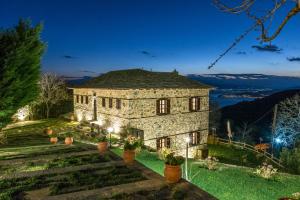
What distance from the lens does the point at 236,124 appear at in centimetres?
5450

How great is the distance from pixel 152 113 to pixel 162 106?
1171 millimetres

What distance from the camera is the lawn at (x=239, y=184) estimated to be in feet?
25.4

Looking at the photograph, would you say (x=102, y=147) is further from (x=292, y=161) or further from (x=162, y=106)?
(x=292, y=161)

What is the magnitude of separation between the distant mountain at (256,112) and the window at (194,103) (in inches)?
1180

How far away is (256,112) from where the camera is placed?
2271 inches

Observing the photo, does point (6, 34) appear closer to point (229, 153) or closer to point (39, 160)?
point (39, 160)

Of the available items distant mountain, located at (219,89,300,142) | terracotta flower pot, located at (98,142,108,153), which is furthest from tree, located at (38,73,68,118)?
distant mountain, located at (219,89,300,142)

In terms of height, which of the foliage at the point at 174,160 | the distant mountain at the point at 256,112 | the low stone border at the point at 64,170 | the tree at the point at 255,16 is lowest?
the distant mountain at the point at 256,112

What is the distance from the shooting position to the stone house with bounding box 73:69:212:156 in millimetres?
19000

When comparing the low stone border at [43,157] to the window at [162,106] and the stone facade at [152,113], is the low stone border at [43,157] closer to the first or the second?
the stone facade at [152,113]

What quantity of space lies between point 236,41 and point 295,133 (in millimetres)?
25635

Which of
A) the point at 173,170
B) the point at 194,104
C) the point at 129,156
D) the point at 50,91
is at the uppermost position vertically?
the point at 50,91

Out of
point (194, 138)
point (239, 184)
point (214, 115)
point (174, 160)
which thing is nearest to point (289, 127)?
point (194, 138)

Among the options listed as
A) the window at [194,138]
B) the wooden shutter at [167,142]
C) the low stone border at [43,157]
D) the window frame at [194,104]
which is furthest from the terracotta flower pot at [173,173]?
the window at [194,138]
